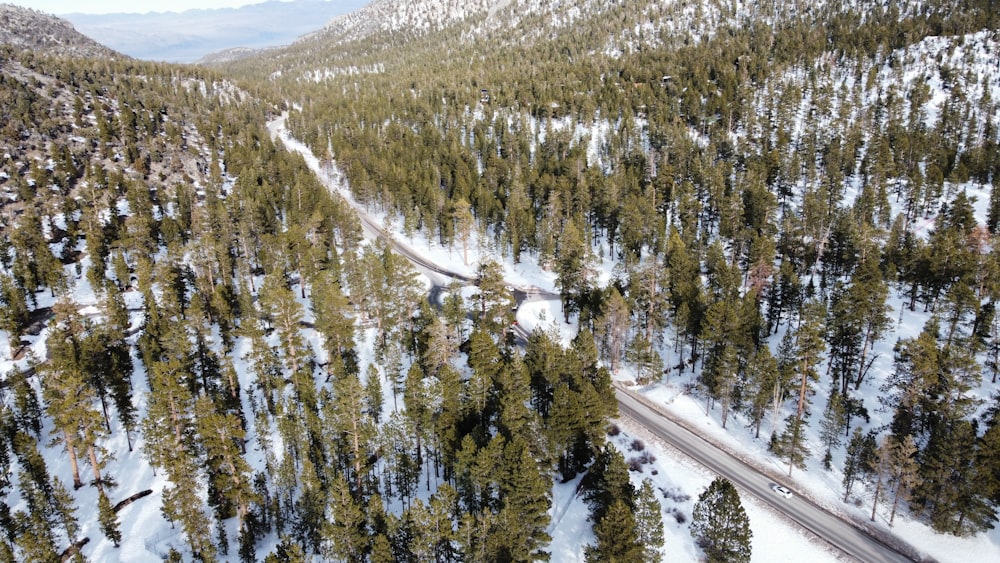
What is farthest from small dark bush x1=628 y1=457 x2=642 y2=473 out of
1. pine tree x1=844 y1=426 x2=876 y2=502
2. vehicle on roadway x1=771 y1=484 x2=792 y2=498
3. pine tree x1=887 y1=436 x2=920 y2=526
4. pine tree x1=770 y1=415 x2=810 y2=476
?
pine tree x1=887 y1=436 x2=920 y2=526

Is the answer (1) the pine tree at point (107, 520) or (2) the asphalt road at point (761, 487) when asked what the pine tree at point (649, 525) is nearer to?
(2) the asphalt road at point (761, 487)

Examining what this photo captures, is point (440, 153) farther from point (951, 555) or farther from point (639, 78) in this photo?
point (951, 555)

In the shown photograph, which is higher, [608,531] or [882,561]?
[608,531]

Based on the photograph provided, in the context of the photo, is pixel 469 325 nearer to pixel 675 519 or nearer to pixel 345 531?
pixel 675 519

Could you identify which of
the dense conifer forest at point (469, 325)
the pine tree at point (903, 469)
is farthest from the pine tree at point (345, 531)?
the pine tree at point (903, 469)

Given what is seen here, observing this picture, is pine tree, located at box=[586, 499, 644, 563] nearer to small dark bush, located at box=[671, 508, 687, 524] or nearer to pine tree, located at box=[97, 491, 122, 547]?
small dark bush, located at box=[671, 508, 687, 524]

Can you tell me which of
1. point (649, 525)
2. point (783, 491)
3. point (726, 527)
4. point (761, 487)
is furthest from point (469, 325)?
point (726, 527)

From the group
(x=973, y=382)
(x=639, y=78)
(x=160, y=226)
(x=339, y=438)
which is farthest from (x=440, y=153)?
(x=973, y=382)
